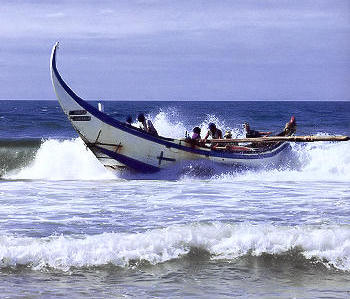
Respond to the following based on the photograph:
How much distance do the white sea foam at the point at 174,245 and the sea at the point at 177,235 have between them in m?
0.01

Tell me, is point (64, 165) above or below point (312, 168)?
below

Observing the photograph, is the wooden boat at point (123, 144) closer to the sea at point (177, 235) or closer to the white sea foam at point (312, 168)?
the sea at point (177, 235)

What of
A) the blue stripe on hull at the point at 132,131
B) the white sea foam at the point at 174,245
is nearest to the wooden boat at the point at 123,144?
the blue stripe on hull at the point at 132,131

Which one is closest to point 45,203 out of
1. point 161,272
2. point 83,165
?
point 161,272

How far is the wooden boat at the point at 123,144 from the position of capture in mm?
16438

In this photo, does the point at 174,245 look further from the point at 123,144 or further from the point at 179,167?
the point at 179,167

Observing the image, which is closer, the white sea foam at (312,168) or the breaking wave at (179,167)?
the breaking wave at (179,167)

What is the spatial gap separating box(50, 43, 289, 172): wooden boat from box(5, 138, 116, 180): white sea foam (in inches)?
35.7

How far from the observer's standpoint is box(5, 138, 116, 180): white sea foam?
1847 centimetres

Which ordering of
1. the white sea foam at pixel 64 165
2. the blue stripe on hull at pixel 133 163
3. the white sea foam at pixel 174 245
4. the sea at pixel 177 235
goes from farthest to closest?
the white sea foam at pixel 64 165 → the blue stripe on hull at pixel 133 163 → the white sea foam at pixel 174 245 → the sea at pixel 177 235

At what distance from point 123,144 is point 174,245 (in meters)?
7.73

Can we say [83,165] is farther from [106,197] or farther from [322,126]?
[322,126]

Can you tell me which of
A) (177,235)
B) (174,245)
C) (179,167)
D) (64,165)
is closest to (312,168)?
(179,167)

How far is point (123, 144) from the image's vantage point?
55.7ft
